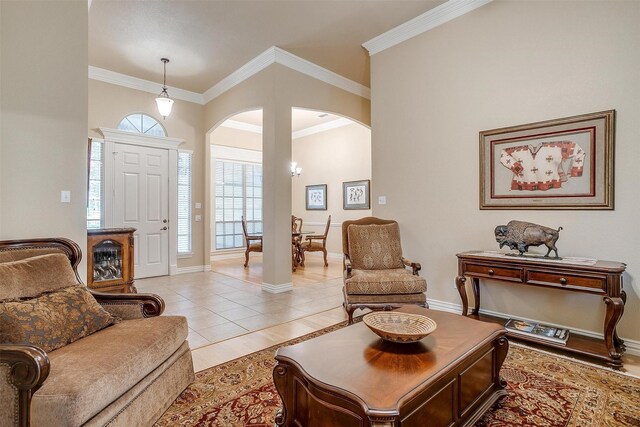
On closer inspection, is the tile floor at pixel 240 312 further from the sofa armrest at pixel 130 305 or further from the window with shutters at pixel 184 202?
the window with shutters at pixel 184 202

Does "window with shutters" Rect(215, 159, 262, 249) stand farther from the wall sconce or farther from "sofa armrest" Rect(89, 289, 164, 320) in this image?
"sofa armrest" Rect(89, 289, 164, 320)

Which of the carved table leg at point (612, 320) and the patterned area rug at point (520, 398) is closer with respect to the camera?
the patterned area rug at point (520, 398)

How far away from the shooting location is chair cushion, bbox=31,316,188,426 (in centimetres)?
127

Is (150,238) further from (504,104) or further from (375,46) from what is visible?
(504,104)

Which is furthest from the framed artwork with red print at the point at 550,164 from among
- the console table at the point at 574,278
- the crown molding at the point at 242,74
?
the crown molding at the point at 242,74

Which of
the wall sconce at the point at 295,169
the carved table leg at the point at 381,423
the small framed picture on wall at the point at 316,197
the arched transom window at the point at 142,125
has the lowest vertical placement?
the carved table leg at the point at 381,423

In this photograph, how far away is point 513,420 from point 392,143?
122 inches

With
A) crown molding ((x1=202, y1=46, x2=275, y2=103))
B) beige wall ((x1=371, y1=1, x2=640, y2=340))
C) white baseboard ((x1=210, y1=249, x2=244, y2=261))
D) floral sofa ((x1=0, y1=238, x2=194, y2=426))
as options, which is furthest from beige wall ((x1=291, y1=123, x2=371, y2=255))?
floral sofa ((x1=0, y1=238, x2=194, y2=426))

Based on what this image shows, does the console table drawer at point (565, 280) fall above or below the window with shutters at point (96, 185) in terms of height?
below

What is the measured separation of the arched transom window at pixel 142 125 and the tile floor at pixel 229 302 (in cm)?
258

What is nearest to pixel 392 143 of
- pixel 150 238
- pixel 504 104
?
pixel 504 104

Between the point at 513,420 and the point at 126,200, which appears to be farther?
the point at 126,200

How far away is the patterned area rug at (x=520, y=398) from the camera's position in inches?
69.6

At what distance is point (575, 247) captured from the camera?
9.14ft
